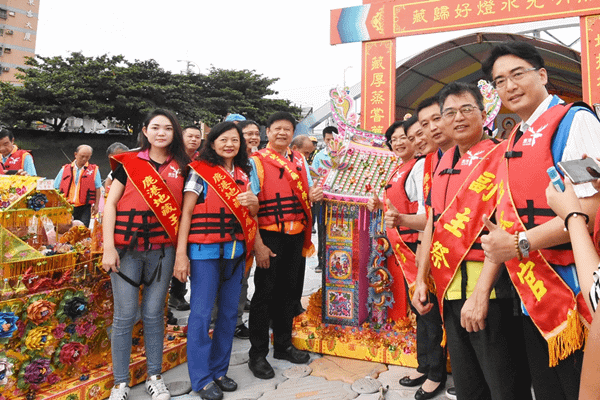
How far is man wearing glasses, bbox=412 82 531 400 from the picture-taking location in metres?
1.56

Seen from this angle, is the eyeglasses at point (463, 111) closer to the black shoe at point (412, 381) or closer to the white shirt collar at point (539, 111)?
the white shirt collar at point (539, 111)

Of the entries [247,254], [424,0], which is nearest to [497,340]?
[247,254]

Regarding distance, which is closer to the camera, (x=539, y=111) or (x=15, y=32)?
(x=539, y=111)

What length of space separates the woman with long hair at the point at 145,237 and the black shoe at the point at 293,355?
932mm

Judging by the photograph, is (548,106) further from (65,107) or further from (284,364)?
(65,107)

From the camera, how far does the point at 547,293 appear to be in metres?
1.33

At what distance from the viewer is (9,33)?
2733 centimetres

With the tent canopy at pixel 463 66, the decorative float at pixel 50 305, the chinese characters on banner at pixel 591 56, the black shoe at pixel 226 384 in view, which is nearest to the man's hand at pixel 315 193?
the black shoe at pixel 226 384

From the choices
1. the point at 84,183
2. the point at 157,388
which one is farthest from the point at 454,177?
the point at 84,183

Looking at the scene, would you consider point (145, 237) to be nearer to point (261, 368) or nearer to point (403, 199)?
point (261, 368)

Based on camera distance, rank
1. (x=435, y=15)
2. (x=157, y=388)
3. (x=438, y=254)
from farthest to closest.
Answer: (x=435, y=15) → (x=157, y=388) → (x=438, y=254)

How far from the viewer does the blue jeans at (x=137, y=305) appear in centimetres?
246

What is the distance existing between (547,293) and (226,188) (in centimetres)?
Result: 191

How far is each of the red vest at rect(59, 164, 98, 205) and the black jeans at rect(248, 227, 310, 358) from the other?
378 centimetres
